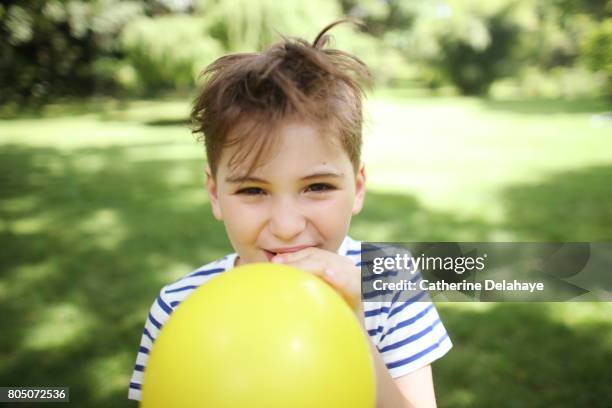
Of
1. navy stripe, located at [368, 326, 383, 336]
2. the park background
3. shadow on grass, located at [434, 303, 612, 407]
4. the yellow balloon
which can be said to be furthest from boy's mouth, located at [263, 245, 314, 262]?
shadow on grass, located at [434, 303, 612, 407]

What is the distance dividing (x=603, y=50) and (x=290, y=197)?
5499 mm

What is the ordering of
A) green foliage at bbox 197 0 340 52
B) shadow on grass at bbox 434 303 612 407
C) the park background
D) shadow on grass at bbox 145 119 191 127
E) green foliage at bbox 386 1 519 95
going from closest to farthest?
shadow on grass at bbox 434 303 612 407 → the park background → green foliage at bbox 197 0 340 52 → shadow on grass at bbox 145 119 191 127 → green foliage at bbox 386 1 519 95

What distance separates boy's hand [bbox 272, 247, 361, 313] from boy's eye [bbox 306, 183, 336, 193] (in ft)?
0.60

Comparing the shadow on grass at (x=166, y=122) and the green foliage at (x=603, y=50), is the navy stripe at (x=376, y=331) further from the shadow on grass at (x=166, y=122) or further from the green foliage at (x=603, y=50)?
the shadow on grass at (x=166, y=122)

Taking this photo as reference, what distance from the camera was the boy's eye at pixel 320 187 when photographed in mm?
1299

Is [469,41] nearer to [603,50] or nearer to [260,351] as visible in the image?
[603,50]

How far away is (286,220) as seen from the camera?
126cm

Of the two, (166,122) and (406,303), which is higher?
(166,122)

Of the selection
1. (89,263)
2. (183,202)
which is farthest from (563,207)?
(89,263)

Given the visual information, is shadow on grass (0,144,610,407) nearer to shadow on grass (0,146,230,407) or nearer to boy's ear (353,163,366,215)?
shadow on grass (0,146,230,407)

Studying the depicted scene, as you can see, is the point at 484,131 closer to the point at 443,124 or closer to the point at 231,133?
the point at 443,124

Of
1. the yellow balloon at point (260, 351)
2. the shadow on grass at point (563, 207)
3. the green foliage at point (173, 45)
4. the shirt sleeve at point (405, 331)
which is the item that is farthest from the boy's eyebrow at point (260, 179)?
the green foliage at point (173, 45)

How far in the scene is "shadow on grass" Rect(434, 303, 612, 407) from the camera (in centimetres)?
272

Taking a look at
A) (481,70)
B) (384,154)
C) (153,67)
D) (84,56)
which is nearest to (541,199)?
(384,154)
